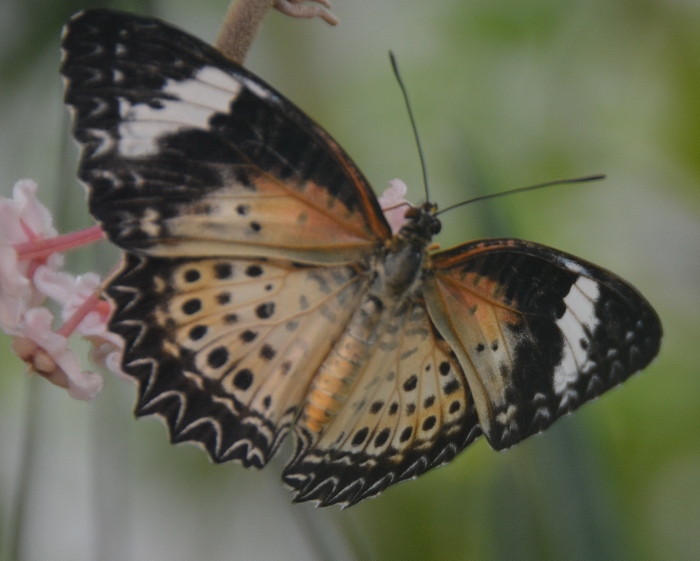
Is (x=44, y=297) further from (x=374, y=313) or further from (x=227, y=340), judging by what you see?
(x=374, y=313)

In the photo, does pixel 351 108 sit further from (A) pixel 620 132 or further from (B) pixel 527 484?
(B) pixel 527 484

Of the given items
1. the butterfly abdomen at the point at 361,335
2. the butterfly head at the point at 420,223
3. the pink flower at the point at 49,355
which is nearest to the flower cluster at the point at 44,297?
the pink flower at the point at 49,355

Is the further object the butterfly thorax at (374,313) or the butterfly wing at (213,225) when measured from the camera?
the butterfly thorax at (374,313)

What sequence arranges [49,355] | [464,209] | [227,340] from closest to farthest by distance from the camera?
[49,355] < [227,340] < [464,209]

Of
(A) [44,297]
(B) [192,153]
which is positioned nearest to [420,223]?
(B) [192,153]

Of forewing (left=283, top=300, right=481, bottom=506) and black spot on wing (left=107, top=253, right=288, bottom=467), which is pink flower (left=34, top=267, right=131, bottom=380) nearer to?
black spot on wing (left=107, top=253, right=288, bottom=467)

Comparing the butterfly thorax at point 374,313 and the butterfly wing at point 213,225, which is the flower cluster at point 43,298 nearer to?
the butterfly wing at point 213,225
